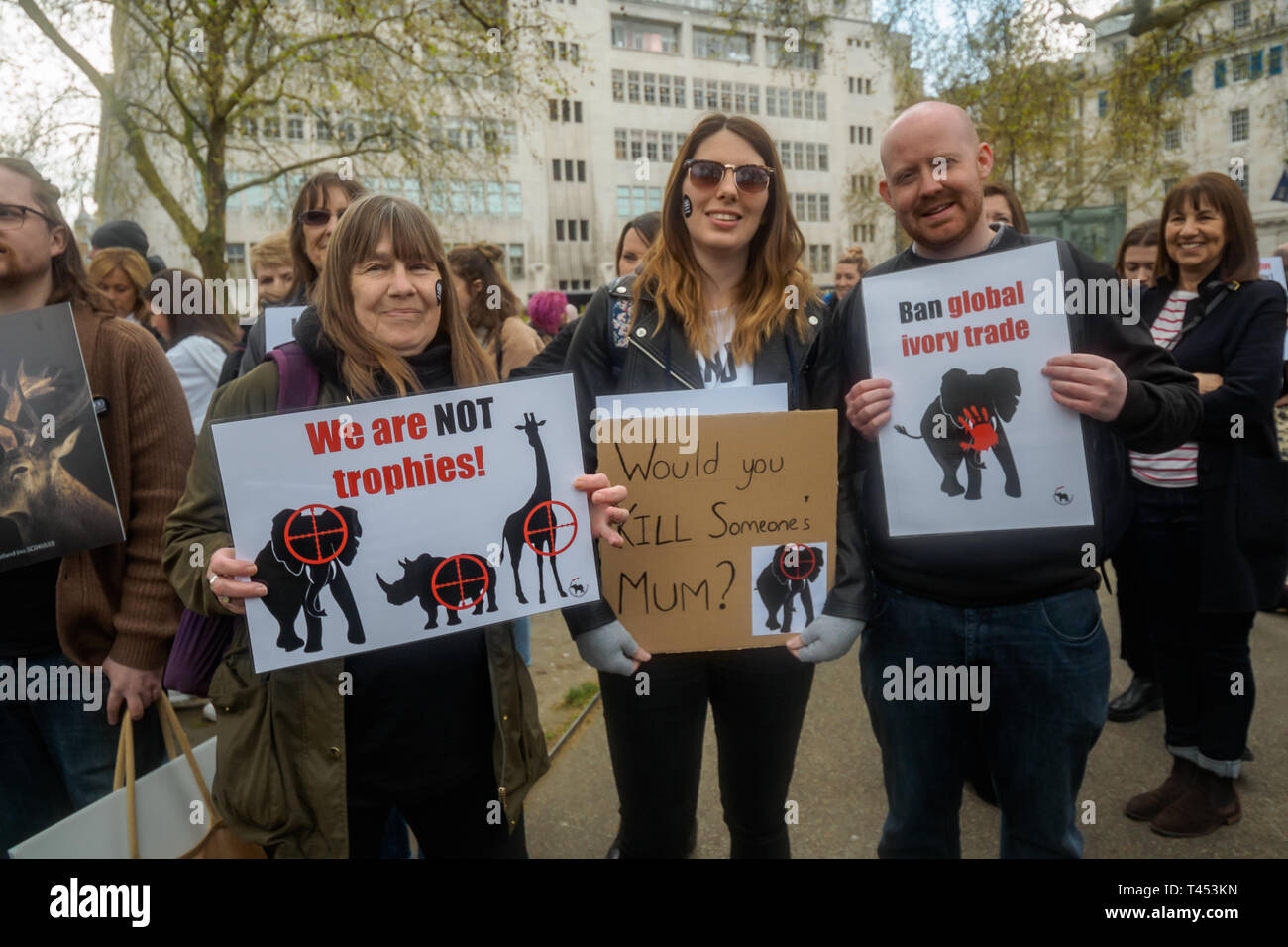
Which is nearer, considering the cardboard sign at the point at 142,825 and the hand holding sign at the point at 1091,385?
the cardboard sign at the point at 142,825

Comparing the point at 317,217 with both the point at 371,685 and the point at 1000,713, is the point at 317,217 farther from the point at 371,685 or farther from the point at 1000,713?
the point at 1000,713

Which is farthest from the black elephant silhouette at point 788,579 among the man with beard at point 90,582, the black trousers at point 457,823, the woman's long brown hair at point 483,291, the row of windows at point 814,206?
the row of windows at point 814,206

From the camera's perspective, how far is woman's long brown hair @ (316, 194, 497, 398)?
179 centimetres

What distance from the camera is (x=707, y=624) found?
2021mm

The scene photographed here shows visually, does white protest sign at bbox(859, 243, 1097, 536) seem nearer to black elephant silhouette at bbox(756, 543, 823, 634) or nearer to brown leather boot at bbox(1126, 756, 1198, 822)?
black elephant silhouette at bbox(756, 543, 823, 634)

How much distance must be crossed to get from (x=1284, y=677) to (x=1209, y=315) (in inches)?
91.0

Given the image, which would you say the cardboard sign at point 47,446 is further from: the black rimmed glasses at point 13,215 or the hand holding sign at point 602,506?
the hand holding sign at point 602,506

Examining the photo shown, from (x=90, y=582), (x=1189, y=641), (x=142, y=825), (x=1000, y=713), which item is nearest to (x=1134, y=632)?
(x=1189, y=641)

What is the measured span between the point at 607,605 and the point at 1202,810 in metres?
2.53

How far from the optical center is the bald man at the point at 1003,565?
1.91 metres

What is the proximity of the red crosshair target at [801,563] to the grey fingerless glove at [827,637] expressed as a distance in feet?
0.39

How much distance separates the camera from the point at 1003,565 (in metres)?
1.95

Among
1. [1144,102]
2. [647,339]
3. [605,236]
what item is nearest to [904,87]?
[1144,102]

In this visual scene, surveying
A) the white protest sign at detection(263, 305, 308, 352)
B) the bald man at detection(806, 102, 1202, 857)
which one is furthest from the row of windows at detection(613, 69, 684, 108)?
the bald man at detection(806, 102, 1202, 857)
